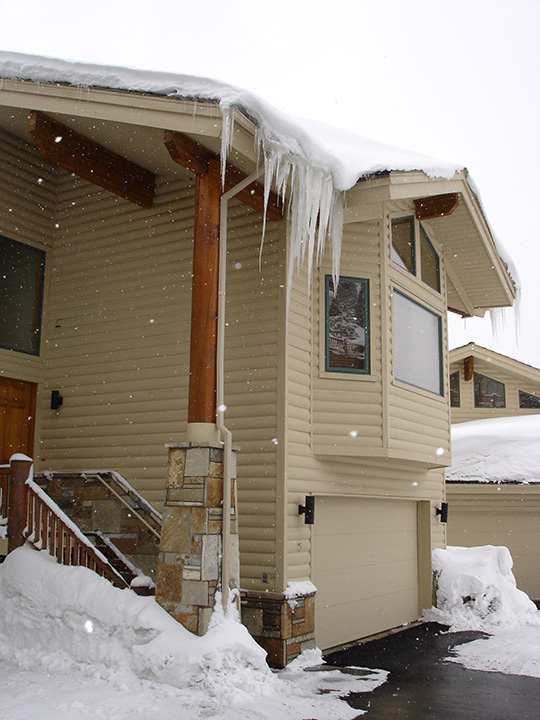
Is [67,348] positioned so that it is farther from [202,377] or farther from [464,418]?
[464,418]

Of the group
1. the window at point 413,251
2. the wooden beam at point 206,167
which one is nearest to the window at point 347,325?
the window at point 413,251

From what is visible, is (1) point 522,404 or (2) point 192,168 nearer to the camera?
(2) point 192,168

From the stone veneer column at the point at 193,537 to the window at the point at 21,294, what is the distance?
4.22m

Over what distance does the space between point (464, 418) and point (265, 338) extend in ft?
44.4

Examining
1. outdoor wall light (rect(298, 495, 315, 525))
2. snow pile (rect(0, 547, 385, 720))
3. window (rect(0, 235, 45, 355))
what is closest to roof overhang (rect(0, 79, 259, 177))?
window (rect(0, 235, 45, 355))

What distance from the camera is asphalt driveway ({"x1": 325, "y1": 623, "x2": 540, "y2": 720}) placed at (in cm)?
595

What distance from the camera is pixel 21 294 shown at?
10.2 m

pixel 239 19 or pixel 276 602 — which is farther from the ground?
pixel 239 19

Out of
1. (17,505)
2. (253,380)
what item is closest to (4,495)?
(17,505)

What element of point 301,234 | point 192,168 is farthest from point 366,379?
point 192,168

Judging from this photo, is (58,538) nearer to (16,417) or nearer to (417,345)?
(16,417)

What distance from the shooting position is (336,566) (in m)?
9.07

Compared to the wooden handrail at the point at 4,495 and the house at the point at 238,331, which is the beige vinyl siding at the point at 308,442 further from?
the wooden handrail at the point at 4,495

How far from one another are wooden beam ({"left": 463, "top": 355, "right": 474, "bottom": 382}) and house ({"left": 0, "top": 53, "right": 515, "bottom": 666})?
9067mm
